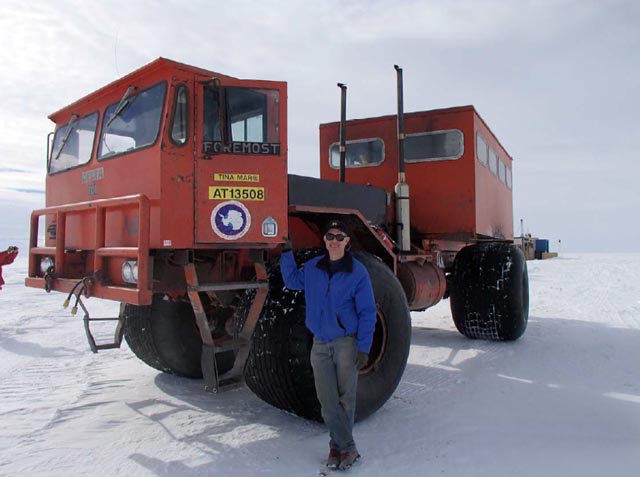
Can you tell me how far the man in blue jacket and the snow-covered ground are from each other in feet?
0.94

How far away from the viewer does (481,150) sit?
752cm

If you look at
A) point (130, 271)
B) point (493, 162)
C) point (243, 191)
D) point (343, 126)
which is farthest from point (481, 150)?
point (130, 271)

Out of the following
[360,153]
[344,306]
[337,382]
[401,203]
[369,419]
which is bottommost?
[369,419]

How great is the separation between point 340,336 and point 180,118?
1880 mm

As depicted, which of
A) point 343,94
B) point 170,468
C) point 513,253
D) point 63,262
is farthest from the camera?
point 513,253

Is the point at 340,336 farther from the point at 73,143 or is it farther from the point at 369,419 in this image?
the point at 73,143

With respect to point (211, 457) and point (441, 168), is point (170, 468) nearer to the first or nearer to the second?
point (211, 457)

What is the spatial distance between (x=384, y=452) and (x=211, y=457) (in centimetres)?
113

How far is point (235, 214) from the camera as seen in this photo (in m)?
3.81

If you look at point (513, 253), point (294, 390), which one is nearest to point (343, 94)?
point (513, 253)

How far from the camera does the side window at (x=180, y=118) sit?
12.4 ft

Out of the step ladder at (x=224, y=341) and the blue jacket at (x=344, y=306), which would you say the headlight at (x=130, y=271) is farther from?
the blue jacket at (x=344, y=306)

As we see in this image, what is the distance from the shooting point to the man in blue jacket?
3385 millimetres

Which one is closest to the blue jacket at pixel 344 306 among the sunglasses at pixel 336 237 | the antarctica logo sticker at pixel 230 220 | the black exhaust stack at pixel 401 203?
the sunglasses at pixel 336 237
